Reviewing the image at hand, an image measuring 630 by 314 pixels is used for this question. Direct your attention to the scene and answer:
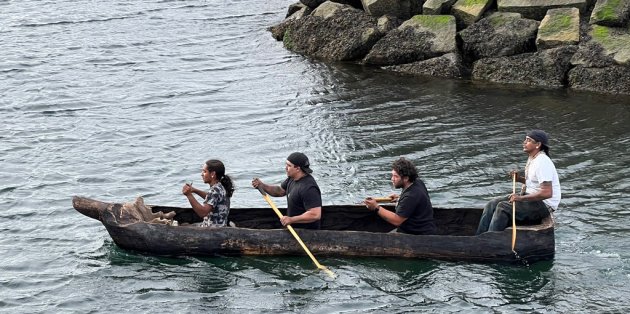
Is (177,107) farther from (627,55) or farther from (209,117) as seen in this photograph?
(627,55)

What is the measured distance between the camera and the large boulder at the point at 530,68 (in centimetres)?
2405

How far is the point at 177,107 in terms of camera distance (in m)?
24.4

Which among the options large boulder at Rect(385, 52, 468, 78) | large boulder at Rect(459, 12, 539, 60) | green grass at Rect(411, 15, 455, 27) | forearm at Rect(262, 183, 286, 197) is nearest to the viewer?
forearm at Rect(262, 183, 286, 197)

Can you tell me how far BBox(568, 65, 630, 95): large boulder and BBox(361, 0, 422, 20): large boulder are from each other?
5031 millimetres

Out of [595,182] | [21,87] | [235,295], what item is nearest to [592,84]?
[595,182]

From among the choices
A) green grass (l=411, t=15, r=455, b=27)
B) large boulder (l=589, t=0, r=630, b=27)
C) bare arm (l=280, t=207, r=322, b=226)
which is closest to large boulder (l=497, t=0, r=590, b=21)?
large boulder (l=589, t=0, r=630, b=27)

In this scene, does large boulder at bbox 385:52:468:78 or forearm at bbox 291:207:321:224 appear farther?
large boulder at bbox 385:52:468:78

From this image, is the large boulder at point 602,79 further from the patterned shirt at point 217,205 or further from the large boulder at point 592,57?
the patterned shirt at point 217,205

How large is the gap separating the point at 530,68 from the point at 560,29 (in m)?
1.15

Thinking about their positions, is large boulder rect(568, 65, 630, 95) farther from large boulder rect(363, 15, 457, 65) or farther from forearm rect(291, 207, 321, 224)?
forearm rect(291, 207, 321, 224)

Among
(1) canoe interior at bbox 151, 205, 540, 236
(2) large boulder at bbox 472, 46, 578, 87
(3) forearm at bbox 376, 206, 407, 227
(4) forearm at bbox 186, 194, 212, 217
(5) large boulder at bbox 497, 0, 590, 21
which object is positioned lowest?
(1) canoe interior at bbox 151, 205, 540, 236

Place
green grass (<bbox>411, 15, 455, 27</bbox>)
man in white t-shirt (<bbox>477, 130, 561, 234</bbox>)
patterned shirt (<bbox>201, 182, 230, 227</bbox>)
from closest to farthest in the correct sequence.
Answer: man in white t-shirt (<bbox>477, 130, 561, 234</bbox>)
patterned shirt (<bbox>201, 182, 230, 227</bbox>)
green grass (<bbox>411, 15, 455, 27</bbox>)

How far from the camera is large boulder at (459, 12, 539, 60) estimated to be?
24594 millimetres

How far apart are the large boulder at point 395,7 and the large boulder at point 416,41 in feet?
3.07
